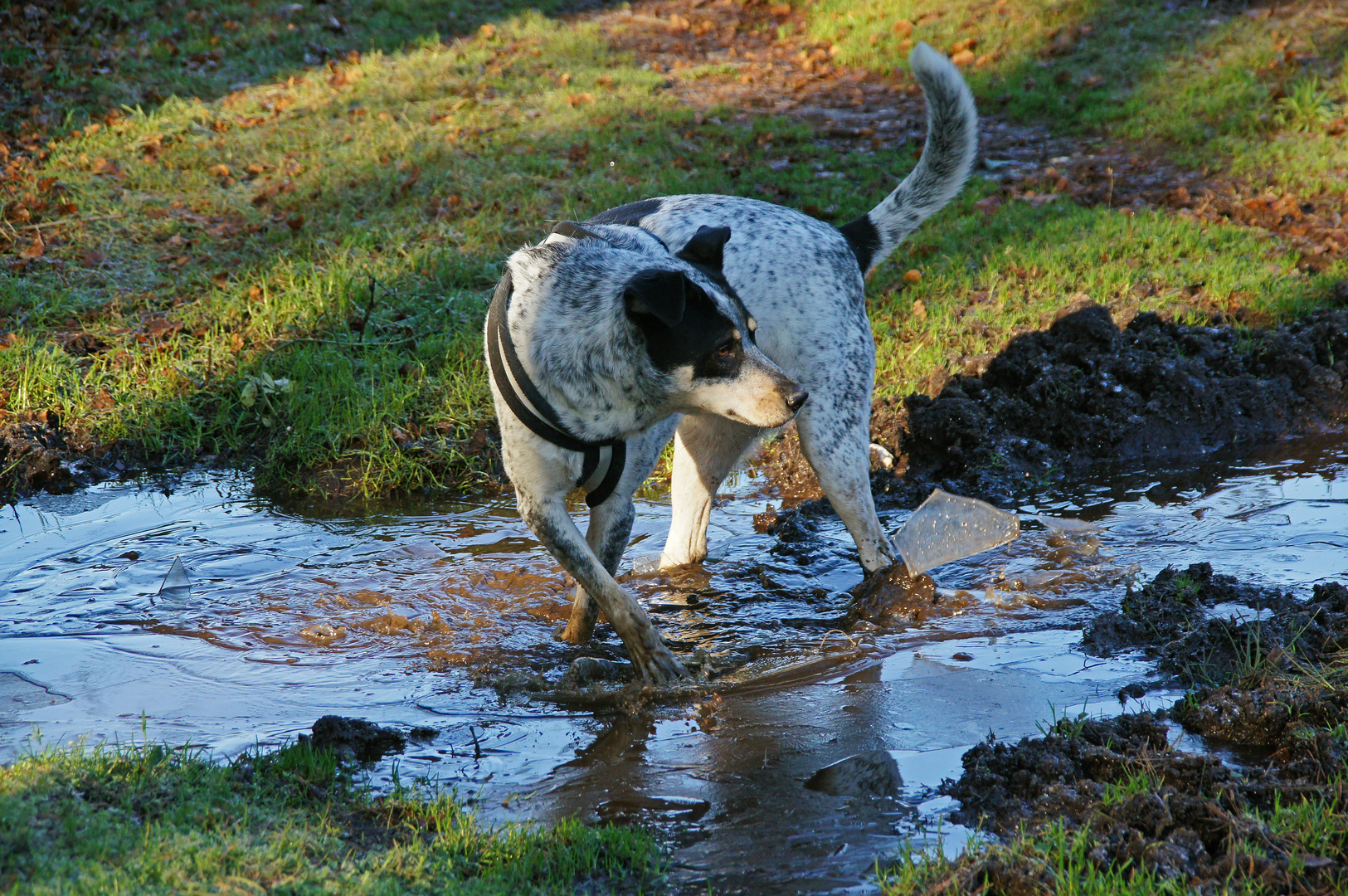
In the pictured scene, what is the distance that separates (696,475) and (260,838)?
9.00ft

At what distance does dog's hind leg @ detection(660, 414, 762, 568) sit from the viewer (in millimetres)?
4867

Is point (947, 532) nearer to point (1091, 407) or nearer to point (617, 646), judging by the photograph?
point (617, 646)

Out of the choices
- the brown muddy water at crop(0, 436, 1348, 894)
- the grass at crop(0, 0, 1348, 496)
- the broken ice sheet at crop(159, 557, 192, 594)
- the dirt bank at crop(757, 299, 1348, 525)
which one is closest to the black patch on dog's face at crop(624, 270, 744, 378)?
the brown muddy water at crop(0, 436, 1348, 894)

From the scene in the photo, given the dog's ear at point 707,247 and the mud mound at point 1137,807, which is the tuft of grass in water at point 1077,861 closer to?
the mud mound at point 1137,807

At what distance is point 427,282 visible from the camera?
7418mm

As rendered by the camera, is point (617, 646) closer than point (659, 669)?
No

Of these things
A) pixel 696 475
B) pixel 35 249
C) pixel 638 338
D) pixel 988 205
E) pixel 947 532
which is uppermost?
pixel 35 249

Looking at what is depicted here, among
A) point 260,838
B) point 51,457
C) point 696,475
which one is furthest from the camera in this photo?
point 51,457

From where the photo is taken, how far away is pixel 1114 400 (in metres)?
6.11

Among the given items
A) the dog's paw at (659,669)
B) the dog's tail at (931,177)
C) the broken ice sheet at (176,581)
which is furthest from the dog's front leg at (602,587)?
the broken ice sheet at (176,581)

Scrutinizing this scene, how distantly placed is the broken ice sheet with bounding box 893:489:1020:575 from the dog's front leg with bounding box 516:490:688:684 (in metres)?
1.26

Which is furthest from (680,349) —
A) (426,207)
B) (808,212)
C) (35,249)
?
(35,249)

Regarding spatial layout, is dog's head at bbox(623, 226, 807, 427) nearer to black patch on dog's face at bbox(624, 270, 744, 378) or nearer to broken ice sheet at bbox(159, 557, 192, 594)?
black patch on dog's face at bbox(624, 270, 744, 378)

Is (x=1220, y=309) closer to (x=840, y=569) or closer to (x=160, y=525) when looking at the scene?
(x=840, y=569)
